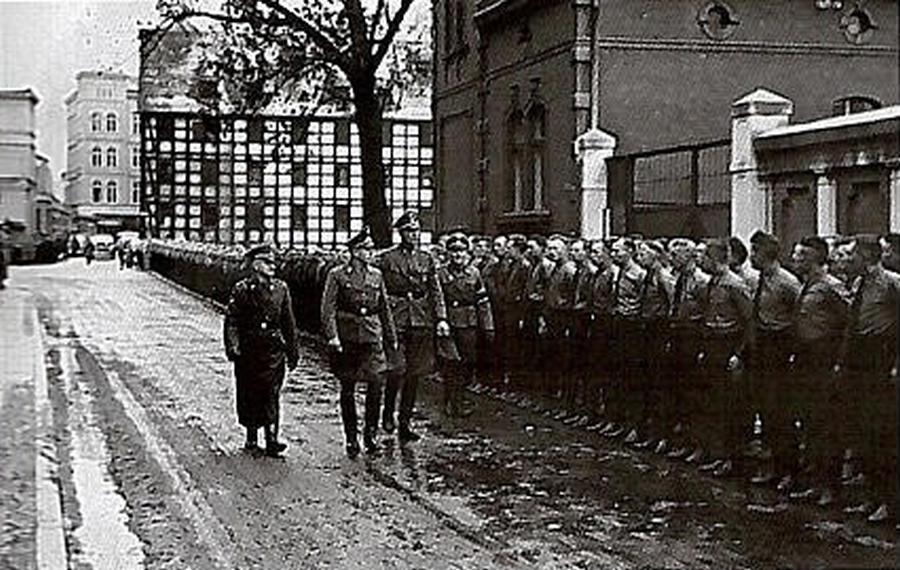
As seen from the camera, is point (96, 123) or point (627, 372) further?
point (627, 372)

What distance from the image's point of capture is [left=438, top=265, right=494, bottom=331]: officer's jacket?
12.9 metres

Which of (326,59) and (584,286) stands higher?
(326,59)

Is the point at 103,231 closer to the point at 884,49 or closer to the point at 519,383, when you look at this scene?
the point at 884,49

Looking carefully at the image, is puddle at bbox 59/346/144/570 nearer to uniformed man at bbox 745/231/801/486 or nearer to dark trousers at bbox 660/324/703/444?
uniformed man at bbox 745/231/801/486

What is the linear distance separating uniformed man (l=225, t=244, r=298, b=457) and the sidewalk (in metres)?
1.38

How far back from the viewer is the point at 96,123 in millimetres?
5164

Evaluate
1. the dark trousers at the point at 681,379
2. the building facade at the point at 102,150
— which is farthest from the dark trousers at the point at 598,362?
the building facade at the point at 102,150

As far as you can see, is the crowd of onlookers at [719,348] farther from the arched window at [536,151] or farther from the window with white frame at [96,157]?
the arched window at [536,151]

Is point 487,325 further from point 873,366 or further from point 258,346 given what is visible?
point 873,366

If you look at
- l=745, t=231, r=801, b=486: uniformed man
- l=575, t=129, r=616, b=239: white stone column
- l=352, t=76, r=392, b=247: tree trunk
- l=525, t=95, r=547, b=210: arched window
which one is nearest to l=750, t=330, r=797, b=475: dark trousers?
l=745, t=231, r=801, b=486: uniformed man

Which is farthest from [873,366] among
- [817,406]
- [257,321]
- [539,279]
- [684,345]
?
[539,279]

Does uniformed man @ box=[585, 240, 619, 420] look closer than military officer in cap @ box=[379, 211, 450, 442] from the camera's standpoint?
No

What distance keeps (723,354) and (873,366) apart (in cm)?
428

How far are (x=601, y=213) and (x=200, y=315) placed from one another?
10483 mm
